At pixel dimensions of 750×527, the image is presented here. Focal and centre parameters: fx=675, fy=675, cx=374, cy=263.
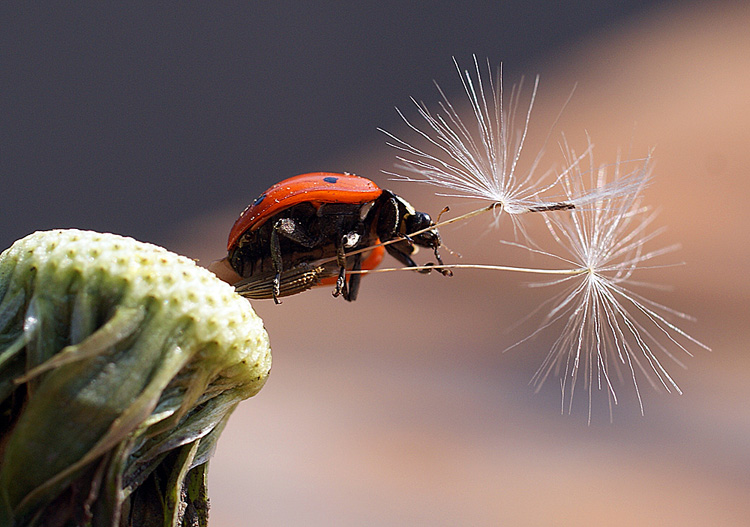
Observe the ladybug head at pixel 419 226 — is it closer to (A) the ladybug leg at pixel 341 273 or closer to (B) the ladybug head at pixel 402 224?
(B) the ladybug head at pixel 402 224

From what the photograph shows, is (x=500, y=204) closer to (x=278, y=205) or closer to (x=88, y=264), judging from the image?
(x=278, y=205)

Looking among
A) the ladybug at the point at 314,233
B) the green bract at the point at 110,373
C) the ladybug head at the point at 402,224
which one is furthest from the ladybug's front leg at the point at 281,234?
the green bract at the point at 110,373

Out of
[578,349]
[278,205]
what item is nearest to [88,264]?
[278,205]

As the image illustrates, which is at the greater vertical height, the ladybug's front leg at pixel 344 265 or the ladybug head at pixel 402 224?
the ladybug head at pixel 402 224

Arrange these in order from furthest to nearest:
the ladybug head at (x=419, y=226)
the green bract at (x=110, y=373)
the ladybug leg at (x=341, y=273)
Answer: the ladybug head at (x=419, y=226) → the ladybug leg at (x=341, y=273) → the green bract at (x=110, y=373)

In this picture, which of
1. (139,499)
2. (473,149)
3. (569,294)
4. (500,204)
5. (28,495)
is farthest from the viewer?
(473,149)

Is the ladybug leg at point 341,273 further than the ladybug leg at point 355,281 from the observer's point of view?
No
